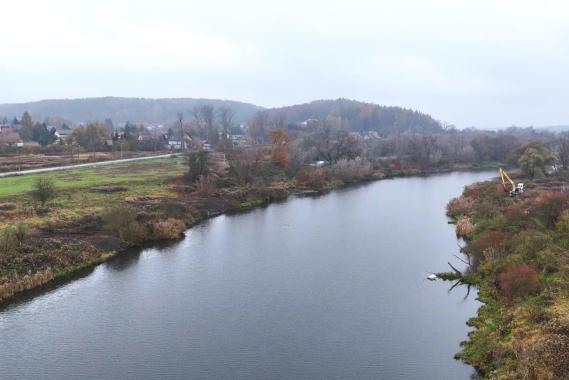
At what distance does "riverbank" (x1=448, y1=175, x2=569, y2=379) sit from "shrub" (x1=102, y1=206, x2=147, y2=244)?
2575 cm

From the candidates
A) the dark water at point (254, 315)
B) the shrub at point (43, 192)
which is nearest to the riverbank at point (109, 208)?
the shrub at point (43, 192)

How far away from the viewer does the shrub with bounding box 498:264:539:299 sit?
2648 cm

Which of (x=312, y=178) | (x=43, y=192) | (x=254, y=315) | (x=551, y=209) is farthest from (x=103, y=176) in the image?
(x=551, y=209)

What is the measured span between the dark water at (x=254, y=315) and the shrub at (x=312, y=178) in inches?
1352

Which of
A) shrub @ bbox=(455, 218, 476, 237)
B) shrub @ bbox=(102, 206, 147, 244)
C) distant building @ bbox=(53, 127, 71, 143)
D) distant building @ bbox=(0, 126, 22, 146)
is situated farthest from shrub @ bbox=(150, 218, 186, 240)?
distant building @ bbox=(53, 127, 71, 143)

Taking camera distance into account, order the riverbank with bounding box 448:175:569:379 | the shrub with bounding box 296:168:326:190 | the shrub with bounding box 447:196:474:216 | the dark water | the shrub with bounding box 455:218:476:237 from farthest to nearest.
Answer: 1. the shrub with bounding box 296:168:326:190
2. the shrub with bounding box 447:196:474:216
3. the shrub with bounding box 455:218:476:237
4. the dark water
5. the riverbank with bounding box 448:175:569:379

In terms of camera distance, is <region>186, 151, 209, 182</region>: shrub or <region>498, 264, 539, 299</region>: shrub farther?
<region>186, 151, 209, 182</region>: shrub

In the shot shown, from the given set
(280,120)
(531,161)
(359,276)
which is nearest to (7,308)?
→ (359,276)

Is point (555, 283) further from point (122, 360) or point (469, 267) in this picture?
point (122, 360)

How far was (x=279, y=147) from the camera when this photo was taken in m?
89.1

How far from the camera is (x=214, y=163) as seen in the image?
85188 millimetres

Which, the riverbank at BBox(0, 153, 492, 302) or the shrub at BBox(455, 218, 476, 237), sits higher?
the riverbank at BBox(0, 153, 492, 302)

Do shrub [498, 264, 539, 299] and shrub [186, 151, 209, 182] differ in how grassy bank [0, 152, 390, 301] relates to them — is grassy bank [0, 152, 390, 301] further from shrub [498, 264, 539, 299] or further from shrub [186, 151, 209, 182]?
shrub [498, 264, 539, 299]

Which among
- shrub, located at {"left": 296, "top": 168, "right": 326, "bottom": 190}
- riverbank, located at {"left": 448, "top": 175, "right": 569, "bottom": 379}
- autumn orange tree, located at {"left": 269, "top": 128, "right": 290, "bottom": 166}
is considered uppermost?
autumn orange tree, located at {"left": 269, "top": 128, "right": 290, "bottom": 166}
